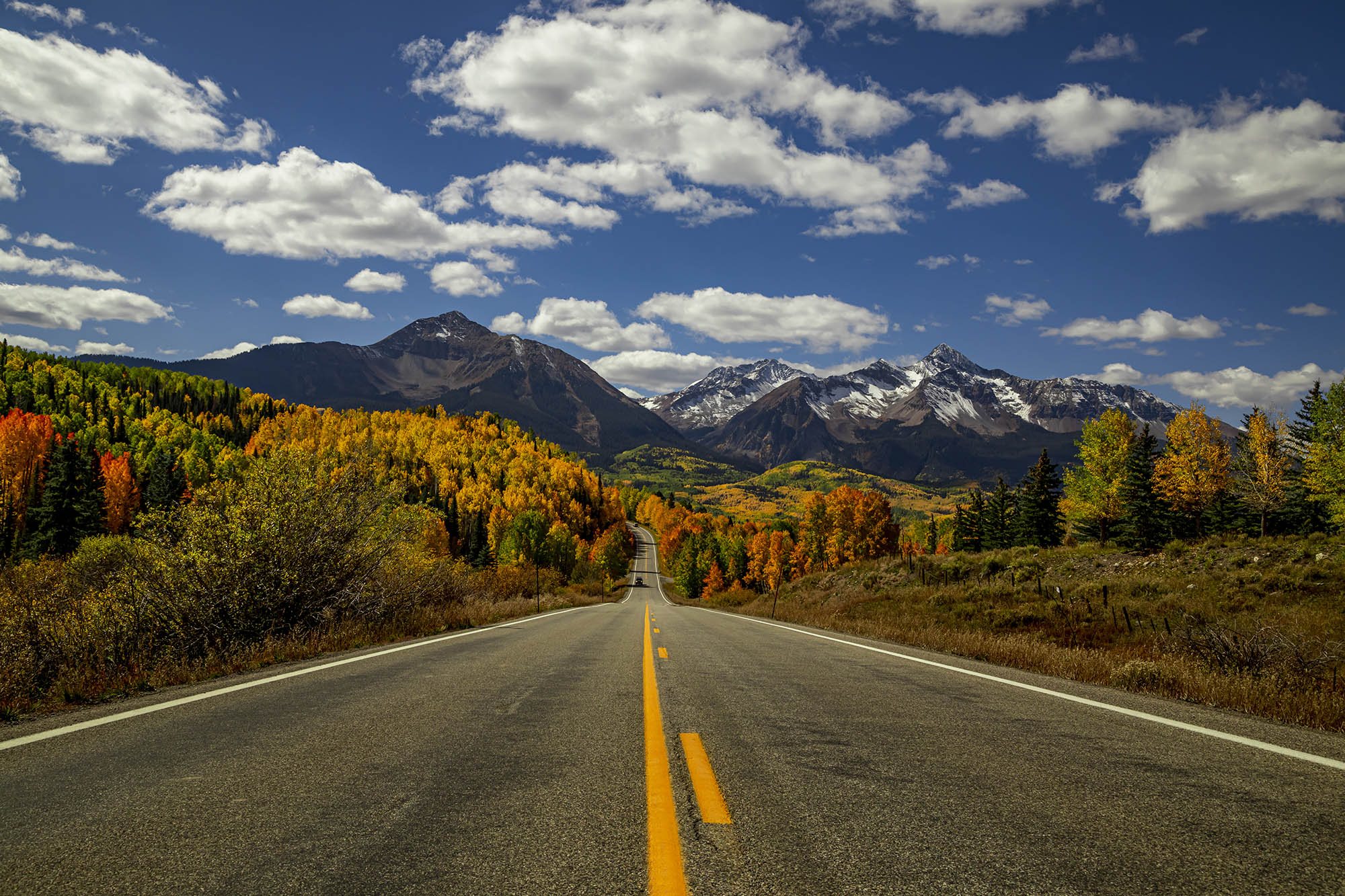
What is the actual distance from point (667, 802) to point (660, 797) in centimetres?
9

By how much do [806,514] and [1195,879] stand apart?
75545 mm

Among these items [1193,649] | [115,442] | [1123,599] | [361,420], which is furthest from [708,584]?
[361,420]

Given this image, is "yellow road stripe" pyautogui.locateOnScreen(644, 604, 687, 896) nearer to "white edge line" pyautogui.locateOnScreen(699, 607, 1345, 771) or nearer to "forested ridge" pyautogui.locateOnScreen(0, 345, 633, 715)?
"white edge line" pyautogui.locateOnScreen(699, 607, 1345, 771)

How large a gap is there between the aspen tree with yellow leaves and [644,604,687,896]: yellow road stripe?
164 feet

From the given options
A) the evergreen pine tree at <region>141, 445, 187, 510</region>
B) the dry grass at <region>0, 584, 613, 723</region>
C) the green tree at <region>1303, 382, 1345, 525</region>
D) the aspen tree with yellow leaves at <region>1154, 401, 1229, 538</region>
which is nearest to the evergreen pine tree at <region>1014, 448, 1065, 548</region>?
the aspen tree with yellow leaves at <region>1154, 401, 1229, 538</region>

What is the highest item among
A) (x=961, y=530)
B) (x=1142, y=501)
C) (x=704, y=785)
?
(x=1142, y=501)

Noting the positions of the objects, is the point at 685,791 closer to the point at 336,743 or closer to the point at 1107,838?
the point at 1107,838

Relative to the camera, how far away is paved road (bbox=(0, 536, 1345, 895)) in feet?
8.96

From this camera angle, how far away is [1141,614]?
701 inches

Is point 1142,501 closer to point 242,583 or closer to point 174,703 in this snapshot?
point 242,583

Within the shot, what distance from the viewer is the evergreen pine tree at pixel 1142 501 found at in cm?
4400

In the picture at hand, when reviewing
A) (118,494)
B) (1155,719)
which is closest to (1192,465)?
(1155,719)

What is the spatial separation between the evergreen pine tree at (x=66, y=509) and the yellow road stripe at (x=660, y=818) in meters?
76.9

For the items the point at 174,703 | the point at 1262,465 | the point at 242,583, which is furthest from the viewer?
the point at 1262,465
